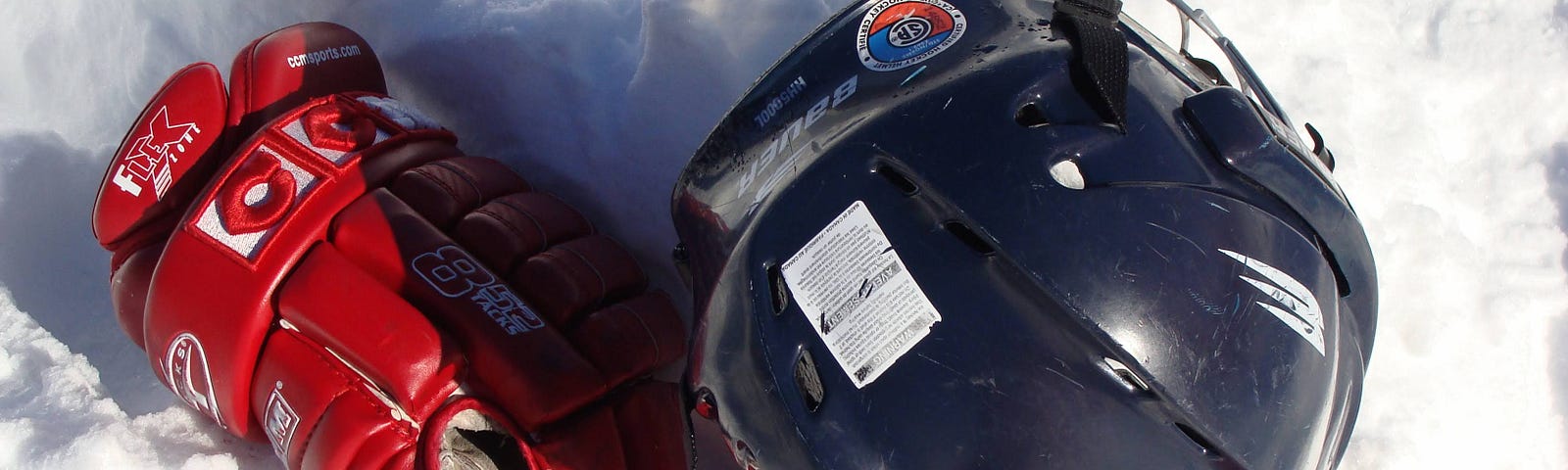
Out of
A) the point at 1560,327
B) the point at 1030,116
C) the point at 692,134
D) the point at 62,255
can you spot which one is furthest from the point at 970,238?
the point at 62,255

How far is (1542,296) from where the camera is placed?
2.18 meters

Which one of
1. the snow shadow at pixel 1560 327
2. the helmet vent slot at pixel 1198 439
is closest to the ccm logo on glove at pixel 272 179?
the helmet vent slot at pixel 1198 439

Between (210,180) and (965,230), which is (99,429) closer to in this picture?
(210,180)

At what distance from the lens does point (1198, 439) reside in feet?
4.19

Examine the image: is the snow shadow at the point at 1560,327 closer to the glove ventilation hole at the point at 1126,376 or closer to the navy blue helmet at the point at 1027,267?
the navy blue helmet at the point at 1027,267

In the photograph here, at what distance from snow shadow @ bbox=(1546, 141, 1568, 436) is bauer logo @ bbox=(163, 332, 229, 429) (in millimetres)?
2489

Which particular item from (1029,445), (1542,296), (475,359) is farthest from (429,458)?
(1542,296)

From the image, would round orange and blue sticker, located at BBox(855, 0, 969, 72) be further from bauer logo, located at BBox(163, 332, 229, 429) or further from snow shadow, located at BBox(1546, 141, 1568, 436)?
snow shadow, located at BBox(1546, 141, 1568, 436)

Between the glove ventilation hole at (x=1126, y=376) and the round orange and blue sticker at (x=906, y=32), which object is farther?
the round orange and blue sticker at (x=906, y=32)

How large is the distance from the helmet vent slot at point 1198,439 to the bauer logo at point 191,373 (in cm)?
151

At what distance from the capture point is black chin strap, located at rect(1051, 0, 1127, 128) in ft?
4.64

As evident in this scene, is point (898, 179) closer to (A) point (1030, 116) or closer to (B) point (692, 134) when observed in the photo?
(A) point (1030, 116)

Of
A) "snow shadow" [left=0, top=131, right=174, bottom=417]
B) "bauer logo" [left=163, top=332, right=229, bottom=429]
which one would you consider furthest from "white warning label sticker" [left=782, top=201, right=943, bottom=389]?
"snow shadow" [left=0, top=131, right=174, bottom=417]

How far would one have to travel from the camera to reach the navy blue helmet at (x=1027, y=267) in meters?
1.25
